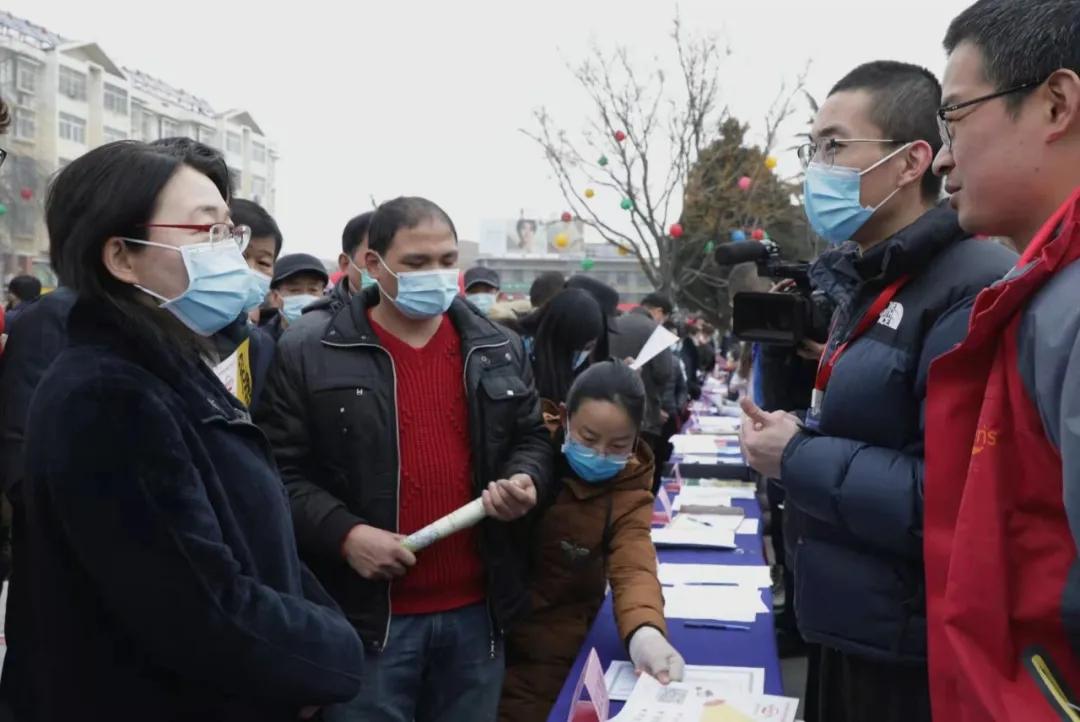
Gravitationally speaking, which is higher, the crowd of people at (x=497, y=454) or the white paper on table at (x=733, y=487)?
the crowd of people at (x=497, y=454)

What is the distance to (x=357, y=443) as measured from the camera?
2.40 meters

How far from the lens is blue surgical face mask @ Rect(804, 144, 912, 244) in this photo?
212 cm

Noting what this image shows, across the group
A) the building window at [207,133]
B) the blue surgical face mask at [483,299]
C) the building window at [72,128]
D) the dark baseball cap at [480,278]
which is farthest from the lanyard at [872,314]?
the building window at [207,133]

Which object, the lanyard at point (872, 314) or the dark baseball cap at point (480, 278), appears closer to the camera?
the lanyard at point (872, 314)

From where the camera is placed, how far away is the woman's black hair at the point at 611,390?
9.09 feet

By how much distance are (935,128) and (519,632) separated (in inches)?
66.3

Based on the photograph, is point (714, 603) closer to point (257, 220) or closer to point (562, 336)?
point (562, 336)

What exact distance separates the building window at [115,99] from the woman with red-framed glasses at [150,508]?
4911 cm

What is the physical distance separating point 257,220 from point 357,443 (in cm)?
132

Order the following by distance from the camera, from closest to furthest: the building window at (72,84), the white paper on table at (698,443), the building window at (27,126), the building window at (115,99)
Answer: the white paper on table at (698,443), the building window at (27,126), the building window at (72,84), the building window at (115,99)

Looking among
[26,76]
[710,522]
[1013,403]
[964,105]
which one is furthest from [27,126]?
[1013,403]

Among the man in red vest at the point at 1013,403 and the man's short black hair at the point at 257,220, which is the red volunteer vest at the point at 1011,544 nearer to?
the man in red vest at the point at 1013,403

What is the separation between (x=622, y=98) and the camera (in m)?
13.7

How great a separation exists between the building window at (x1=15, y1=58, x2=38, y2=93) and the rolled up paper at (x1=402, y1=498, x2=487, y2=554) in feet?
141
